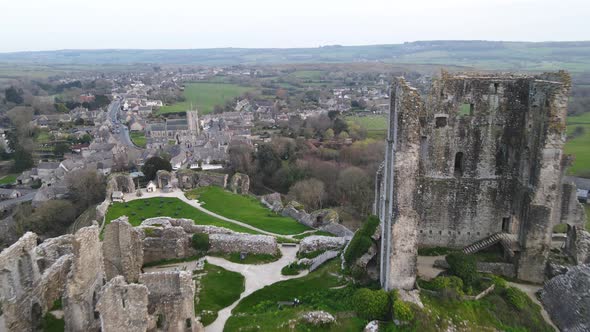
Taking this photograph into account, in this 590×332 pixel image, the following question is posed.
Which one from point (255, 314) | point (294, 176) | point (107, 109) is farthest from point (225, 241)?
point (107, 109)

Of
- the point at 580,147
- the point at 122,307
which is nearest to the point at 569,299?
the point at 122,307

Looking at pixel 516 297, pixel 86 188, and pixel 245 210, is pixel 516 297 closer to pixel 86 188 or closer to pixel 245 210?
pixel 245 210

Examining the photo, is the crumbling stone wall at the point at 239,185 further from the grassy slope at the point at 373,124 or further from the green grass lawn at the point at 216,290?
the grassy slope at the point at 373,124

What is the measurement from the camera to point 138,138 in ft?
381

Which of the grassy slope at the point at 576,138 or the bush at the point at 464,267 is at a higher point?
the bush at the point at 464,267

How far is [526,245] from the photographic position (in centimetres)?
2325

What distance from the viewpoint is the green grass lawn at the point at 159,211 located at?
41.4 metres

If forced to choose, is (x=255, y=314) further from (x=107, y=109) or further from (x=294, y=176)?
(x=107, y=109)

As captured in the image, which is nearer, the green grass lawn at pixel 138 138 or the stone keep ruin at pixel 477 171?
the stone keep ruin at pixel 477 171

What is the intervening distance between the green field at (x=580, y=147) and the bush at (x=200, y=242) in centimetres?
5755

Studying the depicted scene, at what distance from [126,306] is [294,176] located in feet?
164

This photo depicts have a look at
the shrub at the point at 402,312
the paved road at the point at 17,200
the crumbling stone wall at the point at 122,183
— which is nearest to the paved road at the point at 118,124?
the paved road at the point at 17,200

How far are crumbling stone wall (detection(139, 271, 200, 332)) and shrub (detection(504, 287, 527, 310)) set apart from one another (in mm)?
14712

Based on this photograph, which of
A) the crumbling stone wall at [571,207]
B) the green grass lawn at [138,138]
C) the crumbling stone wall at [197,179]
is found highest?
the crumbling stone wall at [571,207]
